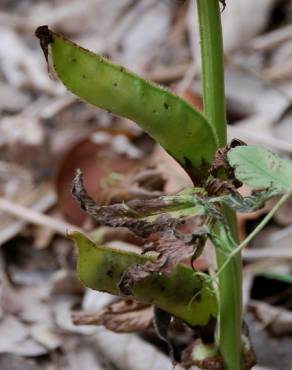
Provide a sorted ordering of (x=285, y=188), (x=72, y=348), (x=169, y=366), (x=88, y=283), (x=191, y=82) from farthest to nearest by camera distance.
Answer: (x=191, y=82)
(x=72, y=348)
(x=169, y=366)
(x=88, y=283)
(x=285, y=188)

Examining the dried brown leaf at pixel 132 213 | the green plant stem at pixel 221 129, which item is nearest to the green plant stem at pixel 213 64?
the green plant stem at pixel 221 129

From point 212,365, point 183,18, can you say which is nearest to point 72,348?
point 212,365

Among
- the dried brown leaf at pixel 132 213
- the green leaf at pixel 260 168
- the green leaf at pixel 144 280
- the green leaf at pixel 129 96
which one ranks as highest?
the green leaf at pixel 129 96

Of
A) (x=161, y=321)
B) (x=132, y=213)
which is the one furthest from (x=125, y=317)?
(x=132, y=213)

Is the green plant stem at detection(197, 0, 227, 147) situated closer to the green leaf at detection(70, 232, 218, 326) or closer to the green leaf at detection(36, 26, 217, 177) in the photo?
the green leaf at detection(36, 26, 217, 177)

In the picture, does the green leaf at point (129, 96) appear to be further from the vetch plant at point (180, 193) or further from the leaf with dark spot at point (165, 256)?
the leaf with dark spot at point (165, 256)

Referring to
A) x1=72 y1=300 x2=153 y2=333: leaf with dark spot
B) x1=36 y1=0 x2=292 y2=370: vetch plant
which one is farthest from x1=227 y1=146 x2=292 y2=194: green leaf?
x1=72 y1=300 x2=153 y2=333: leaf with dark spot

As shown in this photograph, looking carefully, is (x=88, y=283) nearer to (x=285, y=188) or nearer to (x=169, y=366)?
(x=285, y=188)
